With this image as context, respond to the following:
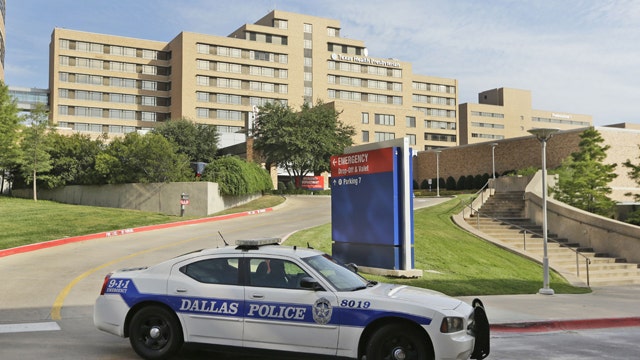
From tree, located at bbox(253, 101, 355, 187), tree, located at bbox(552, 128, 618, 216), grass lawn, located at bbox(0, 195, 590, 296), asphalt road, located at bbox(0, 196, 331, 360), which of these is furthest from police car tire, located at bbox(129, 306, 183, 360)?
tree, located at bbox(253, 101, 355, 187)

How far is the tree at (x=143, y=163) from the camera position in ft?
132

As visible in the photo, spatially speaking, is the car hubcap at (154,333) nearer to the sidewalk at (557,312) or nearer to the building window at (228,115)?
the sidewalk at (557,312)

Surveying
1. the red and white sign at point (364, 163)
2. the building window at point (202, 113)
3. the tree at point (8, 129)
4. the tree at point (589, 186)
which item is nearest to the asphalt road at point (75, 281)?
the red and white sign at point (364, 163)

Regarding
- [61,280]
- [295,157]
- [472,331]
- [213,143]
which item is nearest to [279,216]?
[61,280]

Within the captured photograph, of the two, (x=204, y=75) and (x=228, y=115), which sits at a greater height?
(x=204, y=75)

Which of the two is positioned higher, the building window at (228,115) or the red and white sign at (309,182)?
the building window at (228,115)

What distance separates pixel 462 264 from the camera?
18875mm

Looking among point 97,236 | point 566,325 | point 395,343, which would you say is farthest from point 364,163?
point 97,236

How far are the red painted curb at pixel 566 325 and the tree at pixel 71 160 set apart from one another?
135ft

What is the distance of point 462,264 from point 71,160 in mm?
37443

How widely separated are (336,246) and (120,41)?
302 ft

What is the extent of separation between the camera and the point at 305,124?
5847cm

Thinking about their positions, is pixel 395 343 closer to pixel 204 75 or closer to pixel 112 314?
pixel 112 314

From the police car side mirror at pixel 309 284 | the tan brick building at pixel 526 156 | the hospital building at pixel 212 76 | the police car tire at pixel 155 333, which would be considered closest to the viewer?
the police car side mirror at pixel 309 284
